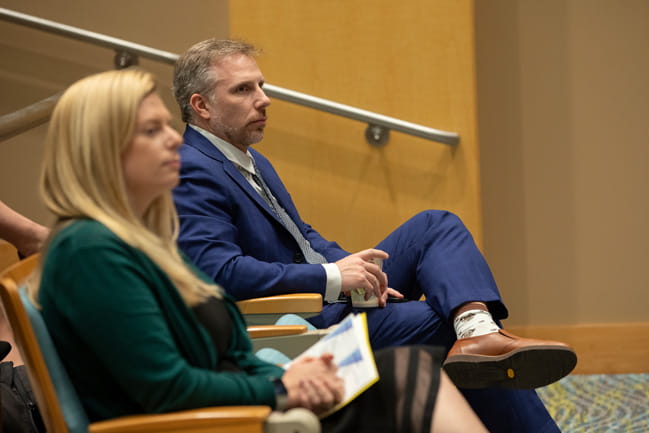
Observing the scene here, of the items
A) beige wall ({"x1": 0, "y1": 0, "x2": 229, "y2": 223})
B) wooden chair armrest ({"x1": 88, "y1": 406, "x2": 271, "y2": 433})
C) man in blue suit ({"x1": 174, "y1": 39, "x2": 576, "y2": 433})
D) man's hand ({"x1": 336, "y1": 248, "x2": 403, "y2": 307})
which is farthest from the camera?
beige wall ({"x1": 0, "y1": 0, "x2": 229, "y2": 223})

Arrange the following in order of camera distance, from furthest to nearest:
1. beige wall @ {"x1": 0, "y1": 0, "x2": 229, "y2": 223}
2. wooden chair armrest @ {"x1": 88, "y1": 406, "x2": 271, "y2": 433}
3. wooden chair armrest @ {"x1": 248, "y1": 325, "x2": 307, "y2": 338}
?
beige wall @ {"x1": 0, "y1": 0, "x2": 229, "y2": 223} < wooden chair armrest @ {"x1": 248, "y1": 325, "x2": 307, "y2": 338} < wooden chair armrest @ {"x1": 88, "y1": 406, "x2": 271, "y2": 433}

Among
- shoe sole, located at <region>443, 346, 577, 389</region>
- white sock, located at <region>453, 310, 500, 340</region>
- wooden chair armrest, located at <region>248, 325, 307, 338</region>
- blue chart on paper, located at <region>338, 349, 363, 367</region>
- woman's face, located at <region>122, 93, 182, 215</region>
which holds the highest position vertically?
woman's face, located at <region>122, 93, 182, 215</region>

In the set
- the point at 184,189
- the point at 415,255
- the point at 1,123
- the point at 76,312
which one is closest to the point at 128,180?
the point at 76,312

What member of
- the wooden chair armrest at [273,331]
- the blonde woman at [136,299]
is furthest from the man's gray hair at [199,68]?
the blonde woman at [136,299]

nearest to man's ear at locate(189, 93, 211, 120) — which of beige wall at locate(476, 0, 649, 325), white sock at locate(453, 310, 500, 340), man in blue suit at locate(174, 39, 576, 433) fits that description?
man in blue suit at locate(174, 39, 576, 433)

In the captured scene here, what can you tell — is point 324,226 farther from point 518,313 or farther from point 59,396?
point 59,396

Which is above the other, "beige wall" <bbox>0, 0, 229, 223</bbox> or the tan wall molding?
"beige wall" <bbox>0, 0, 229, 223</bbox>

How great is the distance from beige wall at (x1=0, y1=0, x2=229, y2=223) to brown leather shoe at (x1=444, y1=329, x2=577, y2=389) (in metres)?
2.02

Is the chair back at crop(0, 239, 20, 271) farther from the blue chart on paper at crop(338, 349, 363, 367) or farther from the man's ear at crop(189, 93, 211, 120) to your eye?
the blue chart on paper at crop(338, 349, 363, 367)

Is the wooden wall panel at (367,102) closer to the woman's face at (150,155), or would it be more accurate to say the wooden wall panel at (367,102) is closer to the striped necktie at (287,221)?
the striped necktie at (287,221)

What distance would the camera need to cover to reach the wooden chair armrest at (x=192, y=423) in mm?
1235

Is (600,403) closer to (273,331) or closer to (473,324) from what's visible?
(473,324)

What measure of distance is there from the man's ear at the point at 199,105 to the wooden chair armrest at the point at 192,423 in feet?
4.73

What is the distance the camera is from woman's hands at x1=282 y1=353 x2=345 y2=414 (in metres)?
1.39
